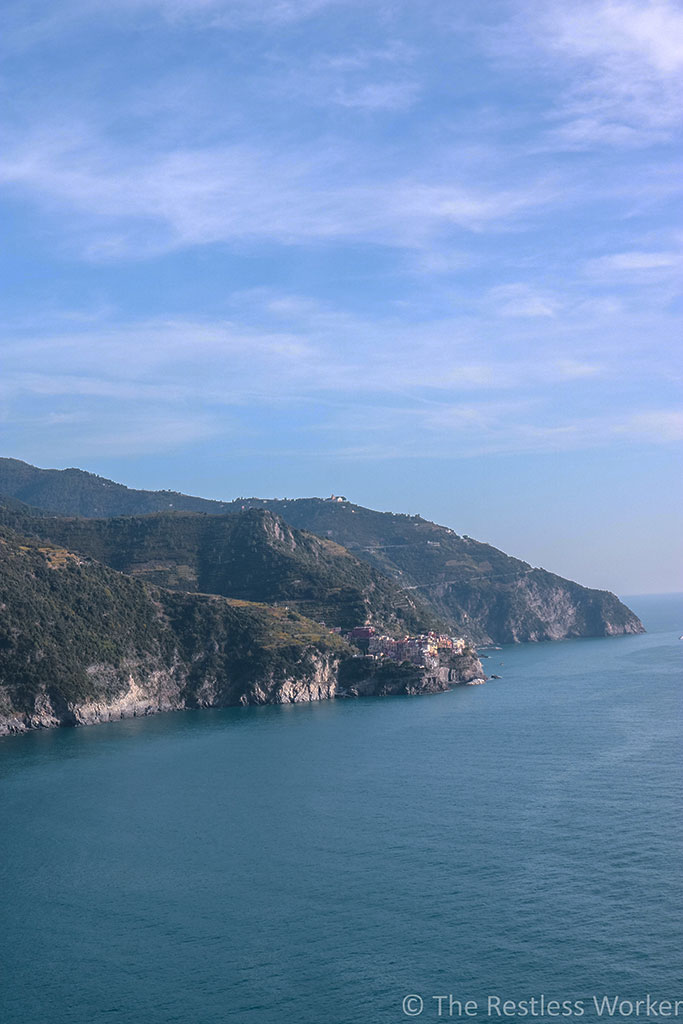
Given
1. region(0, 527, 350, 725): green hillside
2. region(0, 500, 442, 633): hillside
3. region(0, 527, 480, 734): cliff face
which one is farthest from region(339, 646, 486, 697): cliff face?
region(0, 500, 442, 633): hillside

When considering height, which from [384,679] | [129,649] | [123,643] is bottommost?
[384,679]

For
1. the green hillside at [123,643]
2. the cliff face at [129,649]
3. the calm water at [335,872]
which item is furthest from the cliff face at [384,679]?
the calm water at [335,872]

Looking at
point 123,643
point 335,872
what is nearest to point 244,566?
point 123,643

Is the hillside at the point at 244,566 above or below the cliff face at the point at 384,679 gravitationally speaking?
above

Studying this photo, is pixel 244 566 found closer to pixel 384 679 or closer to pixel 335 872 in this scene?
pixel 384 679

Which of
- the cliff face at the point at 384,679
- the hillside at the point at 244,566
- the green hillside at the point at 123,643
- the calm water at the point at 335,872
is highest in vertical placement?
the hillside at the point at 244,566

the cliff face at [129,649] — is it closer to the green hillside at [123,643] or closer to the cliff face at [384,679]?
the green hillside at [123,643]
